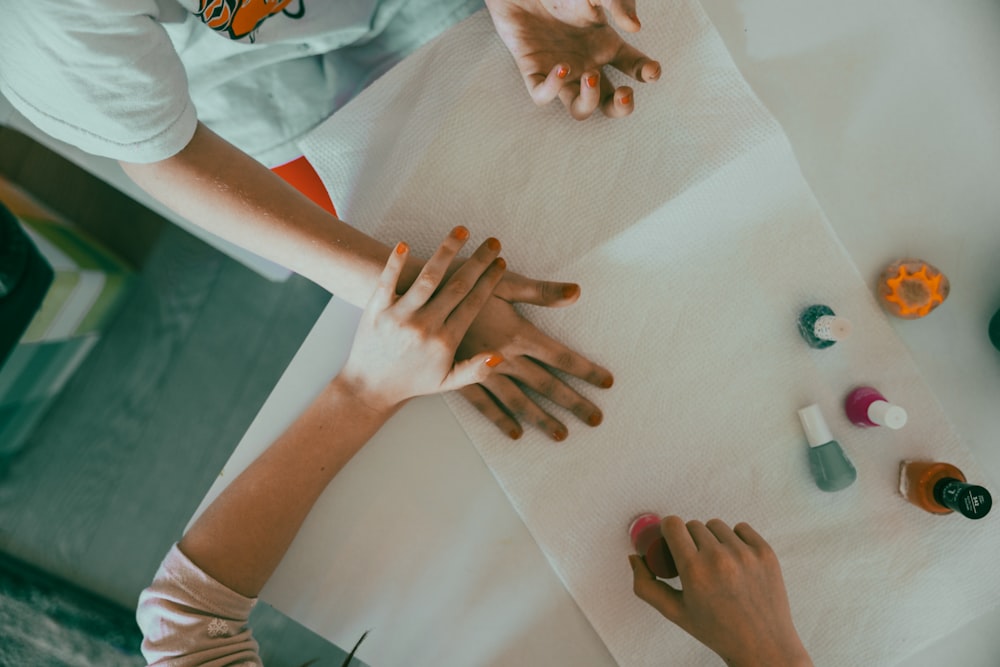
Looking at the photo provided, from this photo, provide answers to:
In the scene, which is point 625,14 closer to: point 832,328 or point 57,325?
point 832,328

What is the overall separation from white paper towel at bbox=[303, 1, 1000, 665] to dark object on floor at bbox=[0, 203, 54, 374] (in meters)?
0.59

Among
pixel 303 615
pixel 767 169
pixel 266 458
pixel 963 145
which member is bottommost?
pixel 303 615

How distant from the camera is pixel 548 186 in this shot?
0.61 meters

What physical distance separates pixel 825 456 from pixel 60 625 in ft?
4.23

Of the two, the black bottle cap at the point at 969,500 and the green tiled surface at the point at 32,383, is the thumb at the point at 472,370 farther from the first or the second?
the green tiled surface at the point at 32,383

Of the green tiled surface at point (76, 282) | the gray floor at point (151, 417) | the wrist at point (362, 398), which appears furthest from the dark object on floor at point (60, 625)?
the wrist at point (362, 398)

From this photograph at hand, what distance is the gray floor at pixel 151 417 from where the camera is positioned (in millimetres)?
1119

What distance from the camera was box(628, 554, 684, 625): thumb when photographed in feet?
1.85

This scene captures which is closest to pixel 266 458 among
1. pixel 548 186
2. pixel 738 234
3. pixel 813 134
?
pixel 548 186

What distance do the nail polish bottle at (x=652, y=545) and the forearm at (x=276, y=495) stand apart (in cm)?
27

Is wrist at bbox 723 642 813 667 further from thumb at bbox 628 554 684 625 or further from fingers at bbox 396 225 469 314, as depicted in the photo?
fingers at bbox 396 225 469 314

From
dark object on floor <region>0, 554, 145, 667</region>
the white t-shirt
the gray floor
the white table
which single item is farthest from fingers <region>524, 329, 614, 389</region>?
dark object on floor <region>0, 554, 145, 667</region>

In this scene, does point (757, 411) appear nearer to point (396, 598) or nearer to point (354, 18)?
point (396, 598)

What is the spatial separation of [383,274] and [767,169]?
0.39 m
